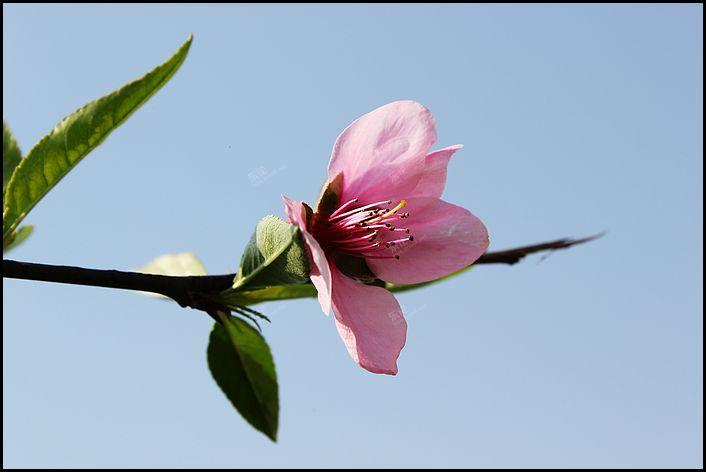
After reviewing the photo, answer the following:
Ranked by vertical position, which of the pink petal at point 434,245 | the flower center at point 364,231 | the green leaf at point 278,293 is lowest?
the green leaf at point 278,293

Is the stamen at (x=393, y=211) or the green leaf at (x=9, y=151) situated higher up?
the green leaf at (x=9, y=151)

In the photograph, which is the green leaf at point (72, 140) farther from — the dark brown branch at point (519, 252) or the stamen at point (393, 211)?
the dark brown branch at point (519, 252)

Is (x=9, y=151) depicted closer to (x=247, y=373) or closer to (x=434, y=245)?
(x=247, y=373)

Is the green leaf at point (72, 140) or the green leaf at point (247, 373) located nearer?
the green leaf at point (72, 140)

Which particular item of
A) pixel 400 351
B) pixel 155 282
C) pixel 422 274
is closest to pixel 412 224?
pixel 422 274

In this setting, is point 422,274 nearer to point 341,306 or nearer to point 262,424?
point 341,306

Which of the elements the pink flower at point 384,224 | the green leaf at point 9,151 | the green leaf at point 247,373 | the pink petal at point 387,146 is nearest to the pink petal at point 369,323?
the pink flower at point 384,224

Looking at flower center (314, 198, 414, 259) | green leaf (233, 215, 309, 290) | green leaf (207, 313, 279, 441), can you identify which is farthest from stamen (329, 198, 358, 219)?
green leaf (207, 313, 279, 441)

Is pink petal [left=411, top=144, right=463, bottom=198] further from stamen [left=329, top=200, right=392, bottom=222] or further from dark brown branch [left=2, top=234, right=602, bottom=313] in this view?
dark brown branch [left=2, top=234, right=602, bottom=313]
